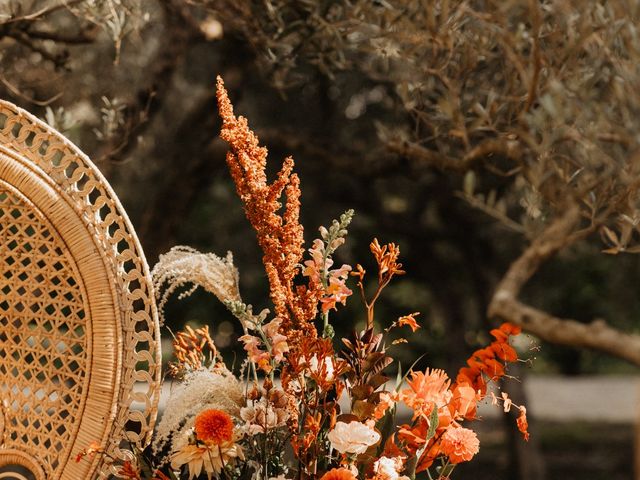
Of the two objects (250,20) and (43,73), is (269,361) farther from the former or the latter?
(43,73)

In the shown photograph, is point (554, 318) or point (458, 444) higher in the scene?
point (554, 318)

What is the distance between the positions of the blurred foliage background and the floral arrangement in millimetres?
721

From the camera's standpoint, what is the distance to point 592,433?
1074 centimetres

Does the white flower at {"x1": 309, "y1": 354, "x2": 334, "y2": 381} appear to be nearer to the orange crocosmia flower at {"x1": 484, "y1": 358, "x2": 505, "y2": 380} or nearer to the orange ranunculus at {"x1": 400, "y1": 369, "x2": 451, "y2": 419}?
the orange ranunculus at {"x1": 400, "y1": 369, "x2": 451, "y2": 419}

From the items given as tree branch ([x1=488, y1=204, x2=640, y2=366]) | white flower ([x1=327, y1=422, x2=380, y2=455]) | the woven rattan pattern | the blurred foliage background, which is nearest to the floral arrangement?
white flower ([x1=327, y1=422, x2=380, y2=455])

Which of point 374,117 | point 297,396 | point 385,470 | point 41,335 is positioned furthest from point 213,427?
point 374,117

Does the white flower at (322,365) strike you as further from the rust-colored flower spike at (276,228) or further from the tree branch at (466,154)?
the tree branch at (466,154)

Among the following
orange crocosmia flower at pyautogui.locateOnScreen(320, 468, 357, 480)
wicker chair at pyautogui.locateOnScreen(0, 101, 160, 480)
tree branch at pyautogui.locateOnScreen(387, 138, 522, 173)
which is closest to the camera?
orange crocosmia flower at pyautogui.locateOnScreen(320, 468, 357, 480)

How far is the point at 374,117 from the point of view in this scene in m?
6.12

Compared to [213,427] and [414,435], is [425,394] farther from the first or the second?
[213,427]

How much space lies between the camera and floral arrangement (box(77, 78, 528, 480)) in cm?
180

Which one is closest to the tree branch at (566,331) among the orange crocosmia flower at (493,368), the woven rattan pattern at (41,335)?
the orange crocosmia flower at (493,368)

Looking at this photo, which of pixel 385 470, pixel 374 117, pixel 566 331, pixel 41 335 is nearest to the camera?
pixel 385 470

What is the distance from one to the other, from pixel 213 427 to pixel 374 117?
14.9 feet
